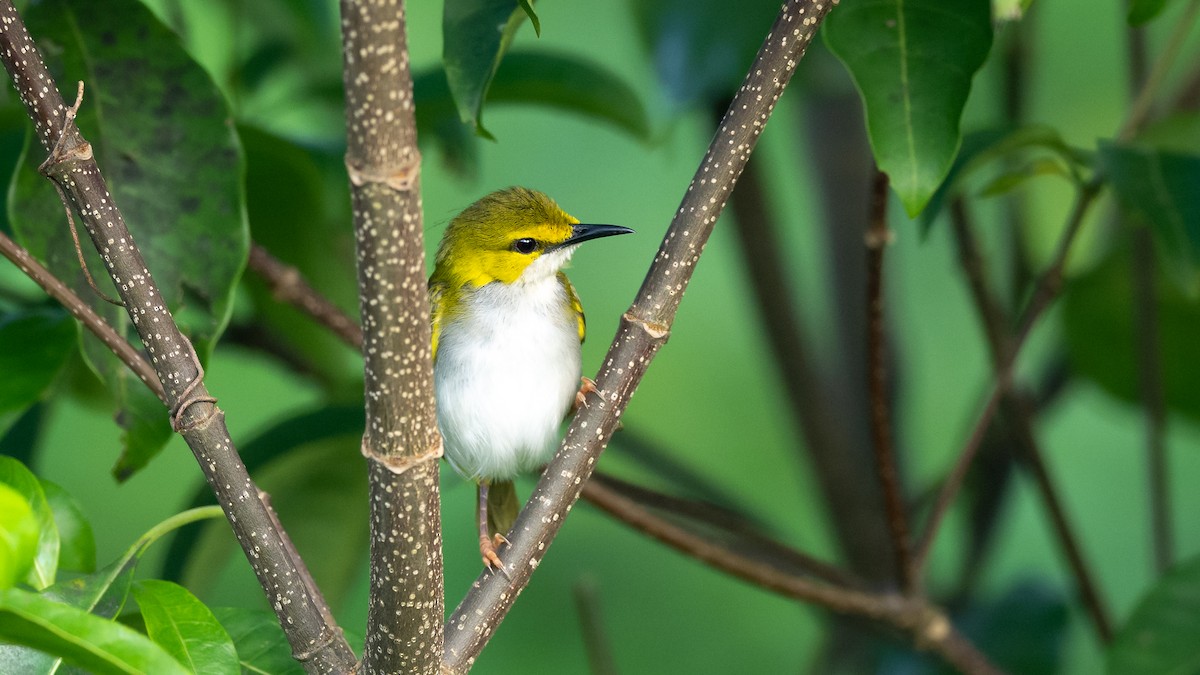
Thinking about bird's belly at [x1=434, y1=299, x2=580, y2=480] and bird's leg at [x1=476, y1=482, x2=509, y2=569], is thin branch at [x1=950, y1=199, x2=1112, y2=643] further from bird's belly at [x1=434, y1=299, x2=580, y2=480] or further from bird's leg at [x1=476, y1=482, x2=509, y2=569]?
bird's leg at [x1=476, y1=482, x2=509, y2=569]

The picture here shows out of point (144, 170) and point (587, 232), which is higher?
point (144, 170)

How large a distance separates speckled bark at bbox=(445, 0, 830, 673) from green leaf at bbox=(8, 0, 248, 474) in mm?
329

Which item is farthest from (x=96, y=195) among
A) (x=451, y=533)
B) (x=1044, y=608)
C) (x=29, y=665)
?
(x=451, y=533)

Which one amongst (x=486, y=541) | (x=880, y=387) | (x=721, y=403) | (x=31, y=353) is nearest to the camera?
(x=31, y=353)

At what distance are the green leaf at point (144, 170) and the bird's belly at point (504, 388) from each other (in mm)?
304

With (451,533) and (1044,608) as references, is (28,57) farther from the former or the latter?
(451,533)

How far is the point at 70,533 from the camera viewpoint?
827mm

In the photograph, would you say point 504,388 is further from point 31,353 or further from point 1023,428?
point 1023,428

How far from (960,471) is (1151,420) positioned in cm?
32

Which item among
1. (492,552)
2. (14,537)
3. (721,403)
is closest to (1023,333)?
(492,552)

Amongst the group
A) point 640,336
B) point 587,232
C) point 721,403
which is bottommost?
point 721,403

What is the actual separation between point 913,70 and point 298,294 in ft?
→ 2.15

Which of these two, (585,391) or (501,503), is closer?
(585,391)

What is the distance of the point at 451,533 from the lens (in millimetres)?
2322
